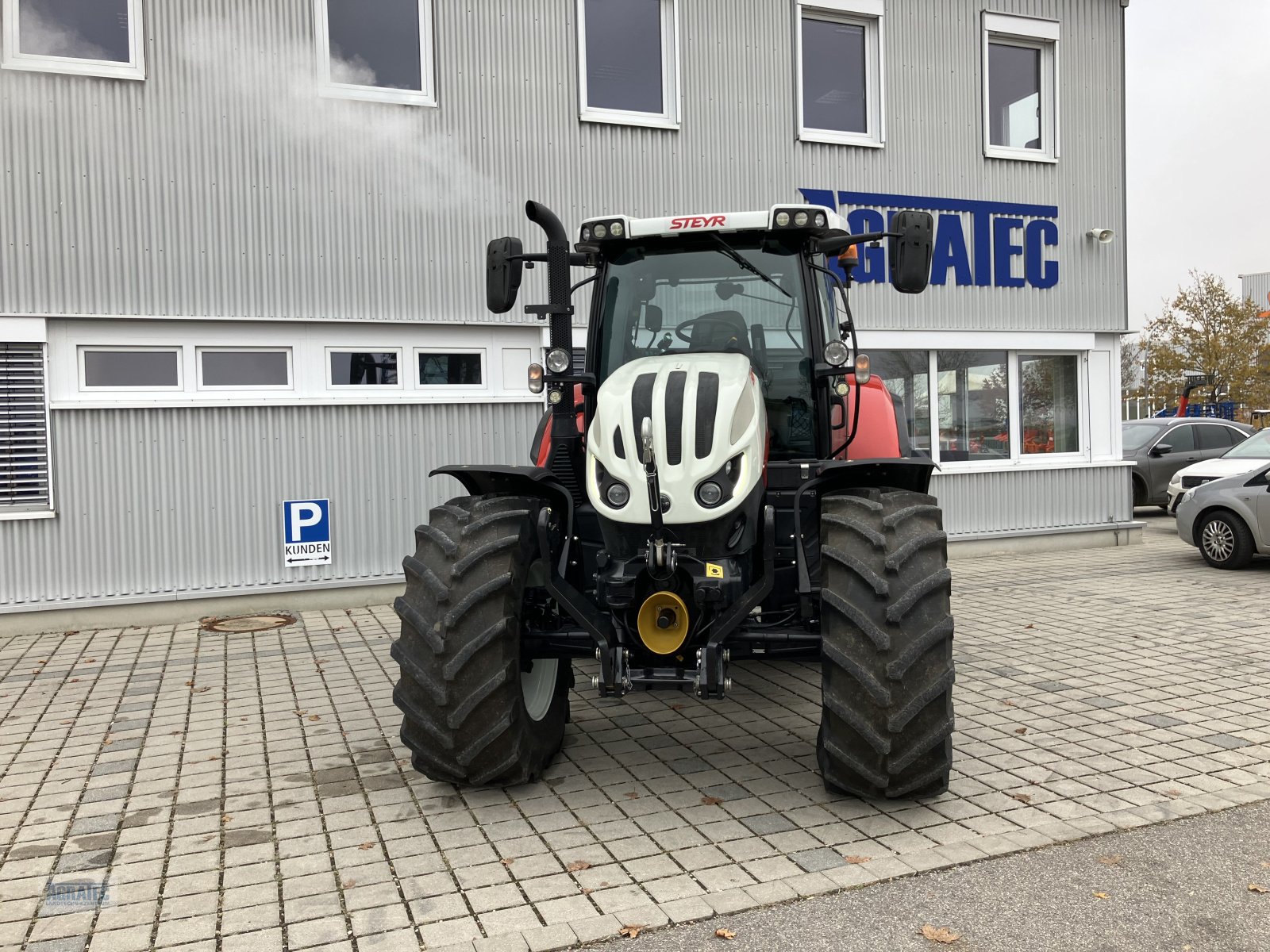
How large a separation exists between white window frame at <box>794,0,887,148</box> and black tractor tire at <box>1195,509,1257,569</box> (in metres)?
5.69

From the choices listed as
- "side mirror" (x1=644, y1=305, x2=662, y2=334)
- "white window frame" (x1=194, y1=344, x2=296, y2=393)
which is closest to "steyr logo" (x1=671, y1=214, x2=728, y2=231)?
"side mirror" (x1=644, y1=305, x2=662, y2=334)

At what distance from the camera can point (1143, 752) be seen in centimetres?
516

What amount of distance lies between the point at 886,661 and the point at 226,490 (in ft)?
23.0

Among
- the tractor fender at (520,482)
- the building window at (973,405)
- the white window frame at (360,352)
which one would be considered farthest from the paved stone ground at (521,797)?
the building window at (973,405)

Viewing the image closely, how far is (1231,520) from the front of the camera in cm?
1153

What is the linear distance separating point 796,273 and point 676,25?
6474mm

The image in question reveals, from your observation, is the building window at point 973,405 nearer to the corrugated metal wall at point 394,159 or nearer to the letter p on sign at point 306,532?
the corrugated metal wall at point 394,159

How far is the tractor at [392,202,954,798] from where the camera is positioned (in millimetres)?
4203

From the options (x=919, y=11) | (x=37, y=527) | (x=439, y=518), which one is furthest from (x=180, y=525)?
(x=919, y=11)

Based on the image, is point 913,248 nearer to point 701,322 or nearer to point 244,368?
point 701,322

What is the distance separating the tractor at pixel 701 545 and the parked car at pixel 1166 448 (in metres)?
14.1

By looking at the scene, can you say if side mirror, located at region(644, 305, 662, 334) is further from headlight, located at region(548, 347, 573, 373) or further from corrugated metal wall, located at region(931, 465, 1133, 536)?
corrugated metal wall, located at region(931, 465, 1133, 536)

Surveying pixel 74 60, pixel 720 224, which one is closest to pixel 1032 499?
pixel 720 224

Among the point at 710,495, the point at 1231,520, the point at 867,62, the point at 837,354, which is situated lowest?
the point at 1231,520
